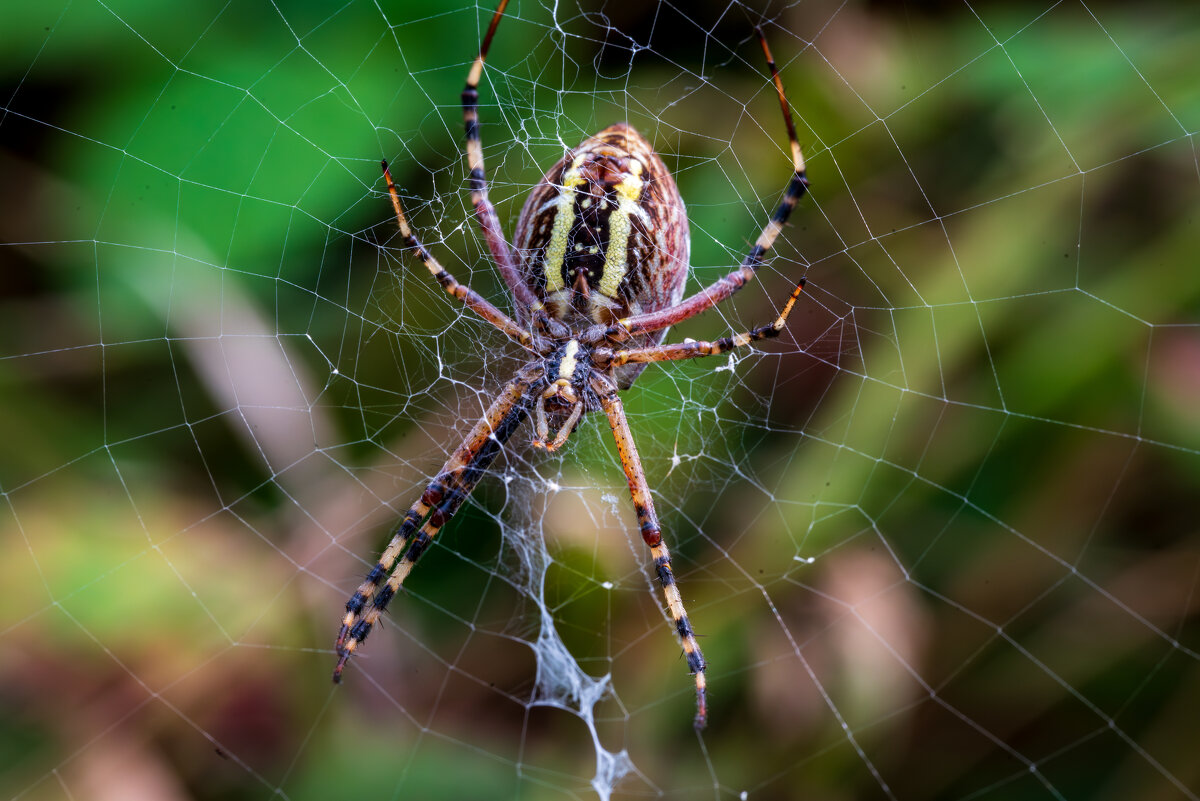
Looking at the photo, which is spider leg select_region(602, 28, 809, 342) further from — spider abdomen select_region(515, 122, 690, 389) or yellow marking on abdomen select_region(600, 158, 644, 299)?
yellow marking on abdomen select_region(600, 158, 644, 299)

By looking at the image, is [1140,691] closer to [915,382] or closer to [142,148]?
[915,382]

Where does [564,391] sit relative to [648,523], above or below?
above

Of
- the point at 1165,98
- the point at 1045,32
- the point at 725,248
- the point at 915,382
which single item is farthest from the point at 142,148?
the point at 1165,98

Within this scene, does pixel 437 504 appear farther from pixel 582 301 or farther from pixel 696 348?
pixel 696 348

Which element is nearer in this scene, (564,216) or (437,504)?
(564,216)

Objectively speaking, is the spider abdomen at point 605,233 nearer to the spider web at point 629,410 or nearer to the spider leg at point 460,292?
the spider leg at point 460,292

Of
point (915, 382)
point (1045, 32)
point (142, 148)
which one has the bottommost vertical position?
point (915, 382)

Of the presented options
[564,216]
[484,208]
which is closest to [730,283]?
[564,216]
